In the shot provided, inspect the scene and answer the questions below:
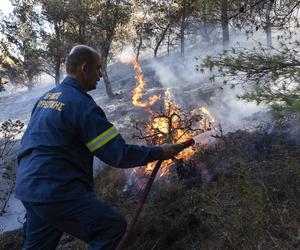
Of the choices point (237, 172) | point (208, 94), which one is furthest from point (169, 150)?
point (208, 94)

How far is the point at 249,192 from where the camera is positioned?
4.68m

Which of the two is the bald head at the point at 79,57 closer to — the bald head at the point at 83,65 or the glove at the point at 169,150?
the bald head at the point at 83,65

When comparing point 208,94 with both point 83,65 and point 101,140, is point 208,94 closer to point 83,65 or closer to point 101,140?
point 83,65

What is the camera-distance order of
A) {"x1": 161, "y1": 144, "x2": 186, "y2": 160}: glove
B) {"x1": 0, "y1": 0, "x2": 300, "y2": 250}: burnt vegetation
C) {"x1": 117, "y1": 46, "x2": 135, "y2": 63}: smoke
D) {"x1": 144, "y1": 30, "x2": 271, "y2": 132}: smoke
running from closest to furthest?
{"x1": 161, "y1": 144, "x2": 186, "y2": 160}: glove, {"x1": 0, "y1": 0, "x2": 300, "y2": 250}: burnt vegetation, {"x1": 144, "y1": 30, "x2": 271, "y2": 132}: smoke, {"x1": 117, "y1": 46, "x2": 135, "y2": 63}: smoke

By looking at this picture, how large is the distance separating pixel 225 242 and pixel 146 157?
5.05ft

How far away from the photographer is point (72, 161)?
342cm

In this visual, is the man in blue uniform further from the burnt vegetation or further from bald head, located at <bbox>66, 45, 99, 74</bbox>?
the burnt vegetation

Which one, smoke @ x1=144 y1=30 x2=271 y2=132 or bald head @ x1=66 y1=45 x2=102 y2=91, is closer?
bald head @ x1=66 y1=45 x2=102 y2=91

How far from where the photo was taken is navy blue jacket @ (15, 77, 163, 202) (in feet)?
10.9

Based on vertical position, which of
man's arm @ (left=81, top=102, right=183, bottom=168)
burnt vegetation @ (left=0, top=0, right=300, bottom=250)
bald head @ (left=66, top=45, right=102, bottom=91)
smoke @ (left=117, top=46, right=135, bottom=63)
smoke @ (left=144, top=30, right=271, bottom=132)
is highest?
bald head @ (left=66, top=45, right=102, bottom=91)

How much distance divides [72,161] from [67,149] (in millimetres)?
110

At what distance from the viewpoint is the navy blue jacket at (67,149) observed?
10.9 ft

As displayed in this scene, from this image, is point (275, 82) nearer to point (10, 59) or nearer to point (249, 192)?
point (249, 192)

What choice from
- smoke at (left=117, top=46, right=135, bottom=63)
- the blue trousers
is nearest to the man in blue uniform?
the blue trousers
